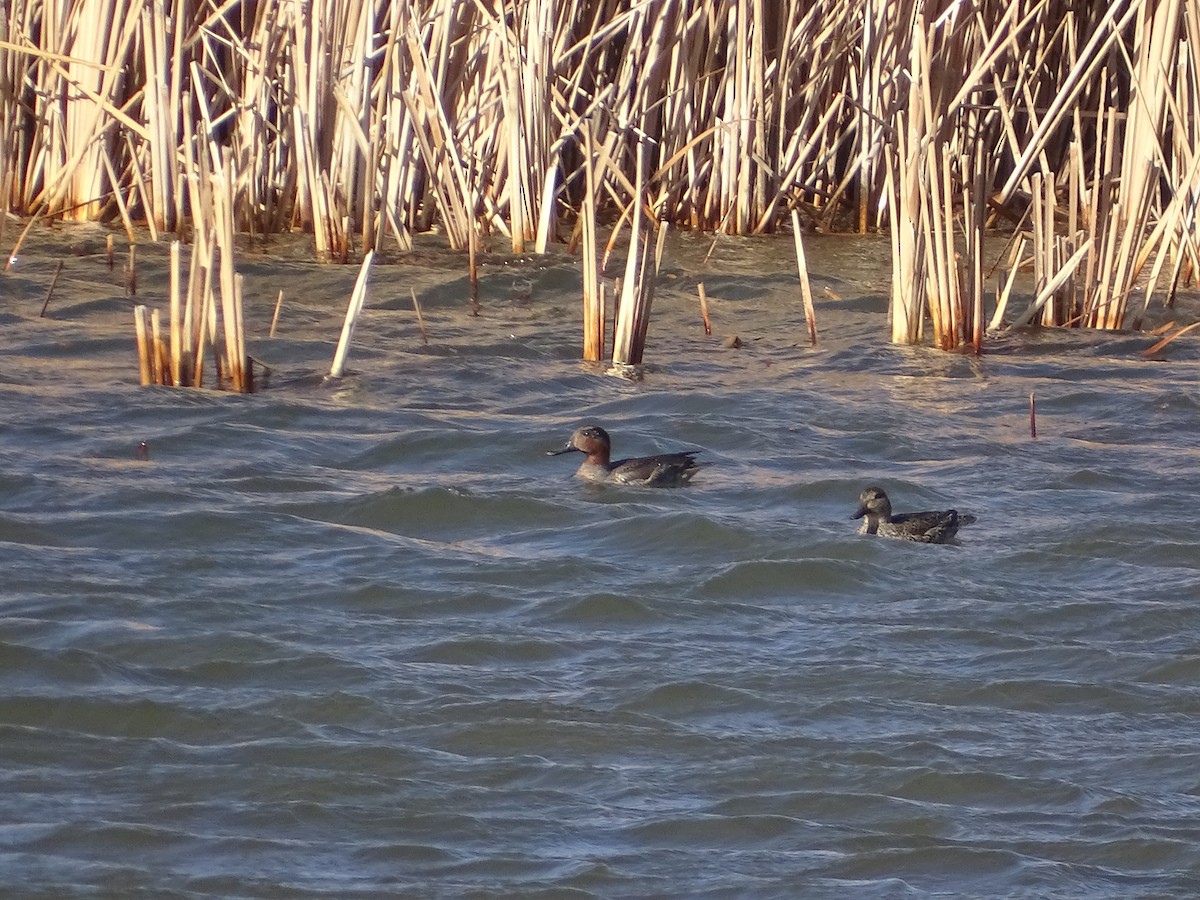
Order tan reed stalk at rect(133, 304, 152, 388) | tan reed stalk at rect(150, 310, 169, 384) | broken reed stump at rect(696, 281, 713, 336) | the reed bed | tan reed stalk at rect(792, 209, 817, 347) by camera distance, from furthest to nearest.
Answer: broken reed stump at rect(696, 281, 713, 336) < the reed bed < tan reed stalk at rect(792, 209, 817, 347) < tan reed stalk at rect(150, 310, 169, 384) < tan reed stalk at rect(133, 304, 152, 388)

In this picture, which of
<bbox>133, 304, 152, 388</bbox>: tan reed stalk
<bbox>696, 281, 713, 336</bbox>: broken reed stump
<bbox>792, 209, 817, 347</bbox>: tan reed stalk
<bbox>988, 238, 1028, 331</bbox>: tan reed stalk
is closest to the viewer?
<bbox>133, 304, 152, 388</bbox>: tan reed stalk

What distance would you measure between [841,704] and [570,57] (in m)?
6.85

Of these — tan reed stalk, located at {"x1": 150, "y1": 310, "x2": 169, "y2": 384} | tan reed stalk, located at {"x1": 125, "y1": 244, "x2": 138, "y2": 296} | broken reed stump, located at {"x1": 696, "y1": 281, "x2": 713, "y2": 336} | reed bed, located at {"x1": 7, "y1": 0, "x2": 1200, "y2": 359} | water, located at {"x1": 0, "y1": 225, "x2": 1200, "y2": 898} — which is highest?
reed bed, located at {"x1": 7, "y1": 0, "x2": 1200, "y2": 359}

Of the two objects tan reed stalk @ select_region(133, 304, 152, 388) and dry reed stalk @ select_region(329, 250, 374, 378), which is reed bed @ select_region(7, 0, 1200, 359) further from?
tan reed stalk @ select_region(133, 304, 152, 388)

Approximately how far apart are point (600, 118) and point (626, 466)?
4.25 m

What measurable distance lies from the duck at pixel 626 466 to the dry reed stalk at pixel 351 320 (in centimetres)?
123

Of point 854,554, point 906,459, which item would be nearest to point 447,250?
point 906,459

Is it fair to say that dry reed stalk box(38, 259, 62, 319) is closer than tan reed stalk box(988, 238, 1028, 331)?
No

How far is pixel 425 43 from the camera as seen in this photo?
34.0 ft

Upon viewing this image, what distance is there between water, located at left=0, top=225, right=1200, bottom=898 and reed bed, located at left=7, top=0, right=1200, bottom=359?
0.82 m

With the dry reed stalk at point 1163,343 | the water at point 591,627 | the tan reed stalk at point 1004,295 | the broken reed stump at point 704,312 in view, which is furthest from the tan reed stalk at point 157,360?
the dry reed stalk at point 1163,343

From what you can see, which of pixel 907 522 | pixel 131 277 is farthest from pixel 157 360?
pixel 907 522

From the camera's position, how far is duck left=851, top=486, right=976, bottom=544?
595cm

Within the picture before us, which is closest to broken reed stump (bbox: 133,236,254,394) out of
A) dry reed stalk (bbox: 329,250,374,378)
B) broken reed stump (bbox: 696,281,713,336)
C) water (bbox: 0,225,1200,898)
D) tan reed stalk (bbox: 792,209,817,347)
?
water (bbox: 0,225,1200,898)
